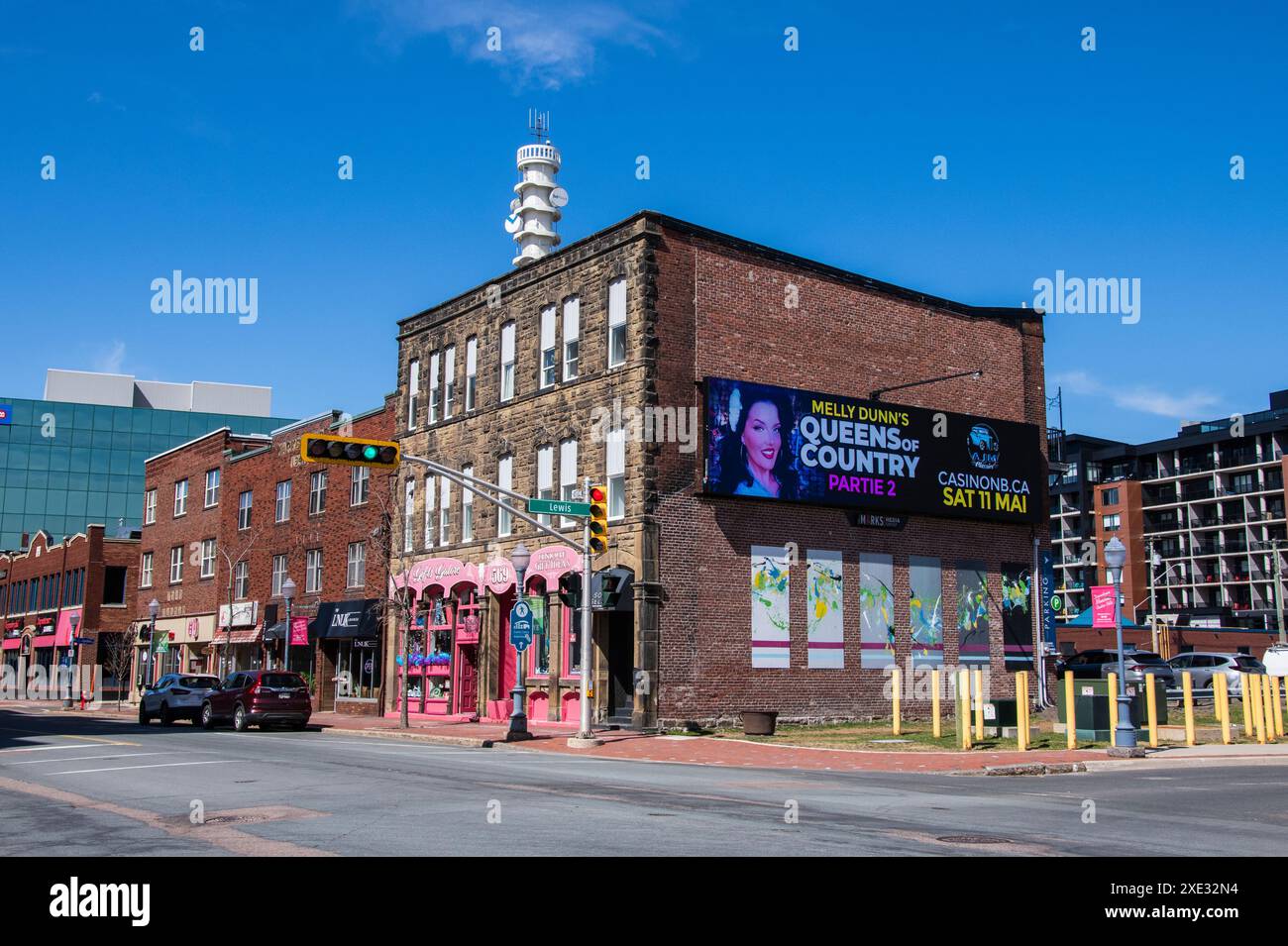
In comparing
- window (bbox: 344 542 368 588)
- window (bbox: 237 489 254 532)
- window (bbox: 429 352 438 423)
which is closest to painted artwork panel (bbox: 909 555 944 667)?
window (bbox: 429 352 438 423)

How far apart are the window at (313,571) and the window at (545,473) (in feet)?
48.5

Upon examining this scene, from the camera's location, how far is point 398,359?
44.2 m

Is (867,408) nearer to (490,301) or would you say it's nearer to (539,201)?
(490,301)

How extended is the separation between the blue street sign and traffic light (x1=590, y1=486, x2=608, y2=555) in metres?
2.23

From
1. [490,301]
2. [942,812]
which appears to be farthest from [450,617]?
[942,812]

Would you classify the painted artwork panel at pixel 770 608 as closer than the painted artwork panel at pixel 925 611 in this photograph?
Yes

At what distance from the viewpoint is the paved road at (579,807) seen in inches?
408

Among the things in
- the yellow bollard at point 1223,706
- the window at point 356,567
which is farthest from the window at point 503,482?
the yellow bollard at point 1223,706

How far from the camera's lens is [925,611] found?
3631 cm

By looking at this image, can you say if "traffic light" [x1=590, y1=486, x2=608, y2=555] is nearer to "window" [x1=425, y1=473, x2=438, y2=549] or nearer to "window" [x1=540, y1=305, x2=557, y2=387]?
"window" [x1=540, y1=305, x2=557, y2=387]

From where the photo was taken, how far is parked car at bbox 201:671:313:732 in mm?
33062

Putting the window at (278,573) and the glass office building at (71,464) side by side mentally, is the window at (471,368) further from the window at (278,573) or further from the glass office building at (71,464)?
the glass office building at (71,464)

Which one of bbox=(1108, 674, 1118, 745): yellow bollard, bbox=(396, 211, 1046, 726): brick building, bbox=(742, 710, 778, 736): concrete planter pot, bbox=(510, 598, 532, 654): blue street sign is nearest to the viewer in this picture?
bbox=(1108, 674, 1118, 745): yellow bollard

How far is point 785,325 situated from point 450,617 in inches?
560
